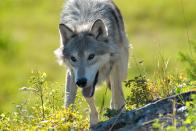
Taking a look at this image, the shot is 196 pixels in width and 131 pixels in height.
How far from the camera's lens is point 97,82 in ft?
38.1

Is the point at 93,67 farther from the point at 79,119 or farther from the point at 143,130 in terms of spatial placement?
the point at 143,130

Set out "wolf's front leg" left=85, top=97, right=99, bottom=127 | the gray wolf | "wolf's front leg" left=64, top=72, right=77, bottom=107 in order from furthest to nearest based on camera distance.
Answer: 1. "wolf's front leg" left=64, top=72, right=77, bottom=107
2. the gray wolf
3. "wolf's front leg" left=85, top=97, right=99, bottom=127

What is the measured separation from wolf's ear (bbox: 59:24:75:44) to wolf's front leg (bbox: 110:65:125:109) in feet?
2.61

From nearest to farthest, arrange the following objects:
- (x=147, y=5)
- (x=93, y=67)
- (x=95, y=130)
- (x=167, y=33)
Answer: (x=95, y=130) < (x=93, y=67) < (x=167, y=33) < (x=147, y=5)

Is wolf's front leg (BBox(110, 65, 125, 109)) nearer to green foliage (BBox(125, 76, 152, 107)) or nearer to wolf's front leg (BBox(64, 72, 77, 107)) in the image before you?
wolf's front leg (BBox(64, 72, 77, 107))

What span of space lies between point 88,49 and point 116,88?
87 cm

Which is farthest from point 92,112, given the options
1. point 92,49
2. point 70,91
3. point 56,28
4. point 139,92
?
point 56,28

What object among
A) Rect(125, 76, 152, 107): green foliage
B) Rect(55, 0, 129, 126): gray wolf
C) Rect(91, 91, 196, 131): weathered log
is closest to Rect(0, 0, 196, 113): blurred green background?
Rect(55, 0, 129, 126): gray wolf

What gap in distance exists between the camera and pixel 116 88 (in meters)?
12.2

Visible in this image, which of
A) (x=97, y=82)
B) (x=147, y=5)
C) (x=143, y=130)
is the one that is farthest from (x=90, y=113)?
(x=147, y=5)

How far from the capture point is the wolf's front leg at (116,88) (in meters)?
12.1

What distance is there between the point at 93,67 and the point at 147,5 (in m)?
44.2

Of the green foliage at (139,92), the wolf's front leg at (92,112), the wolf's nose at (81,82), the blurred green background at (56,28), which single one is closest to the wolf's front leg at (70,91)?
the wolf's front leg at (92,112)

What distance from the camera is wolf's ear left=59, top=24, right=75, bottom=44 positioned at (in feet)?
38.0
